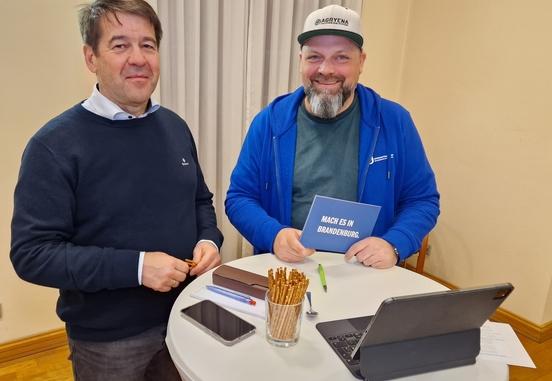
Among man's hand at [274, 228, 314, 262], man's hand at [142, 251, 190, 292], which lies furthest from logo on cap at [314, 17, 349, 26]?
man's hand at [142, 251, 190, 292]

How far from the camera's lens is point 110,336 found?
1260 mm

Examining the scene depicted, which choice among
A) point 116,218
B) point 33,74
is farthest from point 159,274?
point 33,74

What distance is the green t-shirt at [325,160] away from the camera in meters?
1.65

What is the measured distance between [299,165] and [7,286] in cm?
169

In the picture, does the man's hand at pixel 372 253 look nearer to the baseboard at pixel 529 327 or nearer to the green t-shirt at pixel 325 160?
the green t-shirt at pixel 325 160

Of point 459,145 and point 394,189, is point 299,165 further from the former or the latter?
point 459,145

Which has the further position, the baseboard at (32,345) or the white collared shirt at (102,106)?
the baseboard at (32,345)

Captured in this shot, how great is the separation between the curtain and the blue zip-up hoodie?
3.04 feet

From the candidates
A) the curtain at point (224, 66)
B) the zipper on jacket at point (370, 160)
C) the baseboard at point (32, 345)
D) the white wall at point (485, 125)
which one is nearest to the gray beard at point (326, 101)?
the zipper on jacket at point (370, 160)

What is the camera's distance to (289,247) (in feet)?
4.61

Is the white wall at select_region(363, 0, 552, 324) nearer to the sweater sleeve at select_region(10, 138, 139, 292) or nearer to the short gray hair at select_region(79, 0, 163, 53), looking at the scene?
the short gray hair at select_region(79, 0, 163, 53)

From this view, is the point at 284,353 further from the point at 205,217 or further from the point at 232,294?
the point at 205,217

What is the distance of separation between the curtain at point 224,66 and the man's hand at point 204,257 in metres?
1.29

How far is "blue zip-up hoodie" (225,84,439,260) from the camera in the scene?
163 cm
